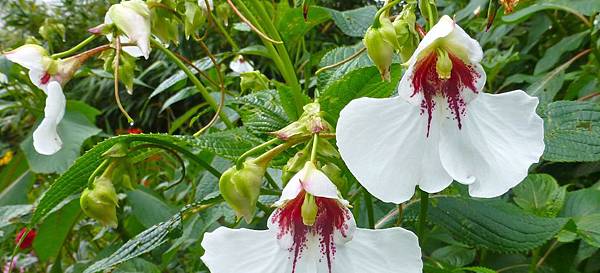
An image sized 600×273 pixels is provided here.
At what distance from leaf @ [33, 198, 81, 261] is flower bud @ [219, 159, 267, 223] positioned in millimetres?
751

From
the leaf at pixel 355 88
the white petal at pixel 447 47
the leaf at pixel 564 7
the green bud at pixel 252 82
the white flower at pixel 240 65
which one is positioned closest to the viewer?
the white petal at pixel 447 47

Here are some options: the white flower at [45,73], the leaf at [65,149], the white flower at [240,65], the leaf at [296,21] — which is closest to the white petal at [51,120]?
the white flower at [45,73]

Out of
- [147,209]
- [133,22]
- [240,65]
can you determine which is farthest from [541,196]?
[240,65]

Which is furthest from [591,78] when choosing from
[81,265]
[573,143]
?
[81,265]

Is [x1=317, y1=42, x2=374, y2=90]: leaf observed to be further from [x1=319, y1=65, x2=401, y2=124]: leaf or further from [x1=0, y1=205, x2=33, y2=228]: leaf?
[x1=0, y1=205, x2=33, y2=228]: leaf

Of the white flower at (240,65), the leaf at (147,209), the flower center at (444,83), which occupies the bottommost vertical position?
the leaf at (147,209)

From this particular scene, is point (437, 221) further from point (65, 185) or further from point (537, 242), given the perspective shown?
point (65, 185)

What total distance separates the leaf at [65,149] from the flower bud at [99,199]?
67 centimetres

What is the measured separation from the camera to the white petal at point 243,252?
0.56 m

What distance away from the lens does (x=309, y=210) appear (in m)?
0.54

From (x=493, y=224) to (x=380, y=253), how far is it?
10.2 inches

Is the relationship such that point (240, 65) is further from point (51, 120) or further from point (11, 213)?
point (51, 120)

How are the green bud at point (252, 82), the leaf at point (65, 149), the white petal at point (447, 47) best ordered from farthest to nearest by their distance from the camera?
the leaf at point (65, 149) → the green bud at point (252, 82) → the white petal at point (447, 47)

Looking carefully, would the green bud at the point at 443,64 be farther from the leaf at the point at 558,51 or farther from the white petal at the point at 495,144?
the leaf at the point at 558,51
